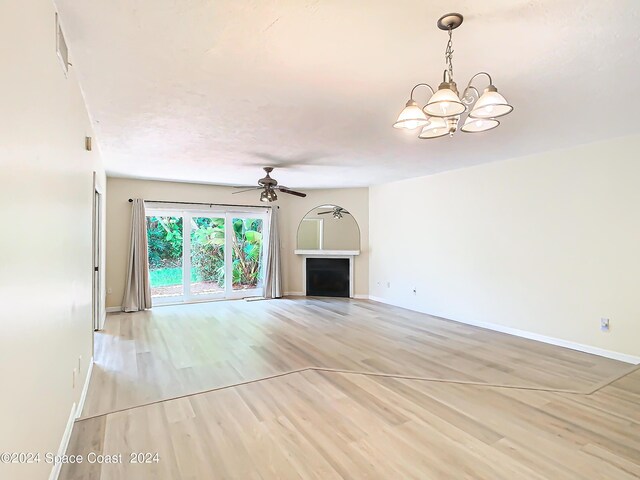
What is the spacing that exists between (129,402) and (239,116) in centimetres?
269

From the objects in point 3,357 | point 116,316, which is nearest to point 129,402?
point 3,357

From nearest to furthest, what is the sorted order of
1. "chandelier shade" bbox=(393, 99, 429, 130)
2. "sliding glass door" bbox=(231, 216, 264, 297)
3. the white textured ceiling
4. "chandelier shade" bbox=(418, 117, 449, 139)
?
the white textured ceiling
"chandelier shade" bbox=(393, 99, 429, 130)
"chandelier shade" bbox=(418, 117, 449, 139)
"sliding glass door" bbox=(231, 216, 264, 297)

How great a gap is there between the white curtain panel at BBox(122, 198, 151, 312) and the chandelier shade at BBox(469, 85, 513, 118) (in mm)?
6248

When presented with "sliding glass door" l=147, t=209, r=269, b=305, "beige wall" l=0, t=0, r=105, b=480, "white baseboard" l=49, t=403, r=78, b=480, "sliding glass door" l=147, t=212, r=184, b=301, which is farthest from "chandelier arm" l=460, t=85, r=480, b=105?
"sliding glass door" l=147, t=212, r=184, b=301

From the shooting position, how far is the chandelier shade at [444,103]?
1922 millimetres

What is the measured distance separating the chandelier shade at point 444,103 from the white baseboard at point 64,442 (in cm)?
290

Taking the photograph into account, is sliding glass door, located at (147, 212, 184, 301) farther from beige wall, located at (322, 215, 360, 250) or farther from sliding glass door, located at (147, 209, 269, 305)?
beige wall, located at (322, 215, 360, 250)

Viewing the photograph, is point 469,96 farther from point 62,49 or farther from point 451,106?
point 62,49

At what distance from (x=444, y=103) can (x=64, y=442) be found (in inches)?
123

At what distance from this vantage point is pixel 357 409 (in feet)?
9.20

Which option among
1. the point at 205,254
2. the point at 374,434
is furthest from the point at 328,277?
the point at 374,434

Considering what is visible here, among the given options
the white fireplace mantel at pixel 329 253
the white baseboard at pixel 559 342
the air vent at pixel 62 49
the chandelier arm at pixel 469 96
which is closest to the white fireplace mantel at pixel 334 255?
the white fireplace mantel at pixel 329 253

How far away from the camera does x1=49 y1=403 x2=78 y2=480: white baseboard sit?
1.92 metres

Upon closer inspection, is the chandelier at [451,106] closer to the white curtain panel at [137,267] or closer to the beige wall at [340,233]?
the beige wall at [340,233]
